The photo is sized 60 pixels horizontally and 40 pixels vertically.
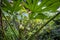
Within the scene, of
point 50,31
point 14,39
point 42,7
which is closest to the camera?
point 14,39

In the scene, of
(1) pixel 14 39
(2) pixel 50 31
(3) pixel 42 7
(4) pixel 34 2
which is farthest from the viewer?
(2) pixel 50 31

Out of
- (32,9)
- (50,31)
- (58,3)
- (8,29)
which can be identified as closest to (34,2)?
(32,9)

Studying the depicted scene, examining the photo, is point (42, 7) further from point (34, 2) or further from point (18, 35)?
point (18, 35)

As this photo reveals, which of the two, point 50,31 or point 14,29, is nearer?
point 14,29

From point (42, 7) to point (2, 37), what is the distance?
0.44m

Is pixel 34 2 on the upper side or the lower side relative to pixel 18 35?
upper

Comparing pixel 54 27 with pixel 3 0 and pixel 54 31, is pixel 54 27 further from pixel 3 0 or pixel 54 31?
pixel 3 0

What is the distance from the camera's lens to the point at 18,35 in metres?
1.46

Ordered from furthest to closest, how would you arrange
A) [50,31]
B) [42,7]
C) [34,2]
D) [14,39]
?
[50,31] < [42,7] < [34,2] < [14,39]

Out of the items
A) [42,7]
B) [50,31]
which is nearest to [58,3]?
[42,7]

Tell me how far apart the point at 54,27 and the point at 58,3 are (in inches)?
70.8

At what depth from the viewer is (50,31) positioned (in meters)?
3.17

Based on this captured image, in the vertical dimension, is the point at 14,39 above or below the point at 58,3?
below

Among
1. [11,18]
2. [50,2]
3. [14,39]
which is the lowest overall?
[14,39]
